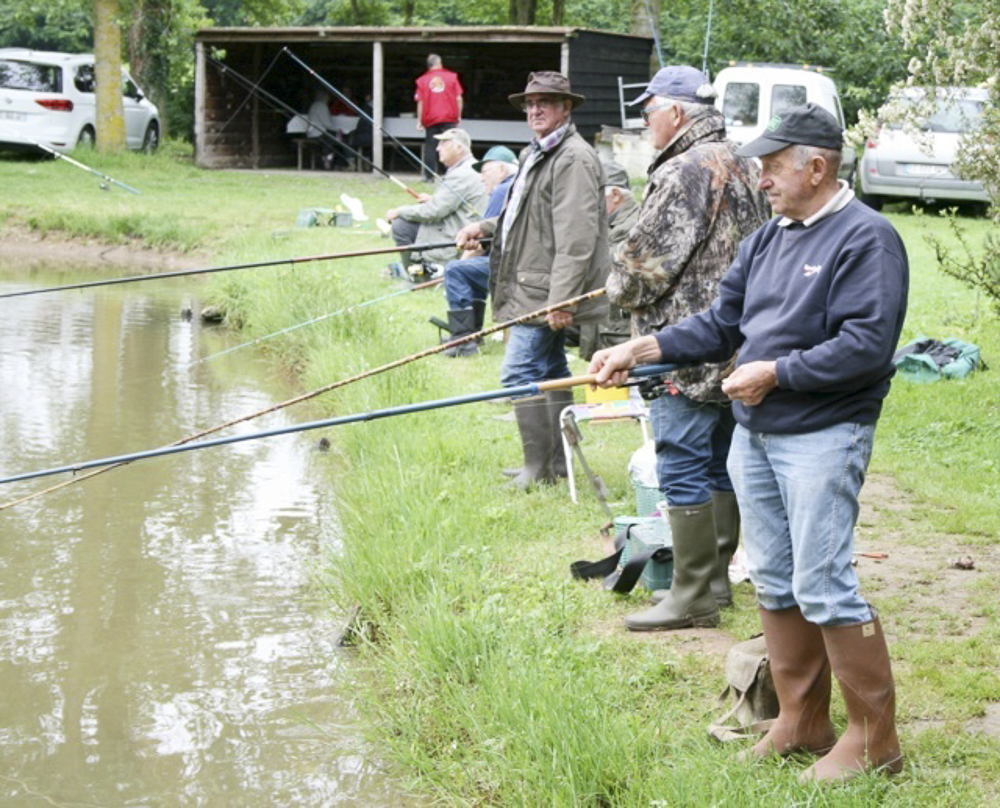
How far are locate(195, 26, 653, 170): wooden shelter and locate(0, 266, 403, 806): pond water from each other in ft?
43.4

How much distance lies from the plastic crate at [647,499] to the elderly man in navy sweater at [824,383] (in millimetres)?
2131

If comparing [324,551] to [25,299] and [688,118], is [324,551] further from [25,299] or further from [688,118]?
[25,299]

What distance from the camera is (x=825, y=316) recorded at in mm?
3510

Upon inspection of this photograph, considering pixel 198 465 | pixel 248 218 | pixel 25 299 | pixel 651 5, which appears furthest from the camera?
pixel 651 5

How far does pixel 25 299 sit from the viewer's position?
14.0 m

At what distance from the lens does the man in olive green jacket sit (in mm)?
6340

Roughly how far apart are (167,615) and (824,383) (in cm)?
327

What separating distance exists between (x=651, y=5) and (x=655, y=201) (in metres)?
20.7

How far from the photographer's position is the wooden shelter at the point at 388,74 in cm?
2255

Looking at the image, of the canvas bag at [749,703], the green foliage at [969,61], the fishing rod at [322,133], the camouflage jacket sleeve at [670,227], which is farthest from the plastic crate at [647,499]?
the fishing rod at [322,133]

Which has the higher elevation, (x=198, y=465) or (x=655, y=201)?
(x=655, y=201)

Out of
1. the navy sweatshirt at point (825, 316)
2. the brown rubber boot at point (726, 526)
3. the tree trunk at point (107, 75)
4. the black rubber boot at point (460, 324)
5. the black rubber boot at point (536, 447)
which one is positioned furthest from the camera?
the tree trunk at point (107, 75)

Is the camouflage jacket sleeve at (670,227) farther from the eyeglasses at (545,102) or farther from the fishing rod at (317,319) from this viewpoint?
the fishing rod at (317,319)

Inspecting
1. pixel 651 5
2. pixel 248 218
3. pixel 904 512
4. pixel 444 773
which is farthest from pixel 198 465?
pixel 651 5
